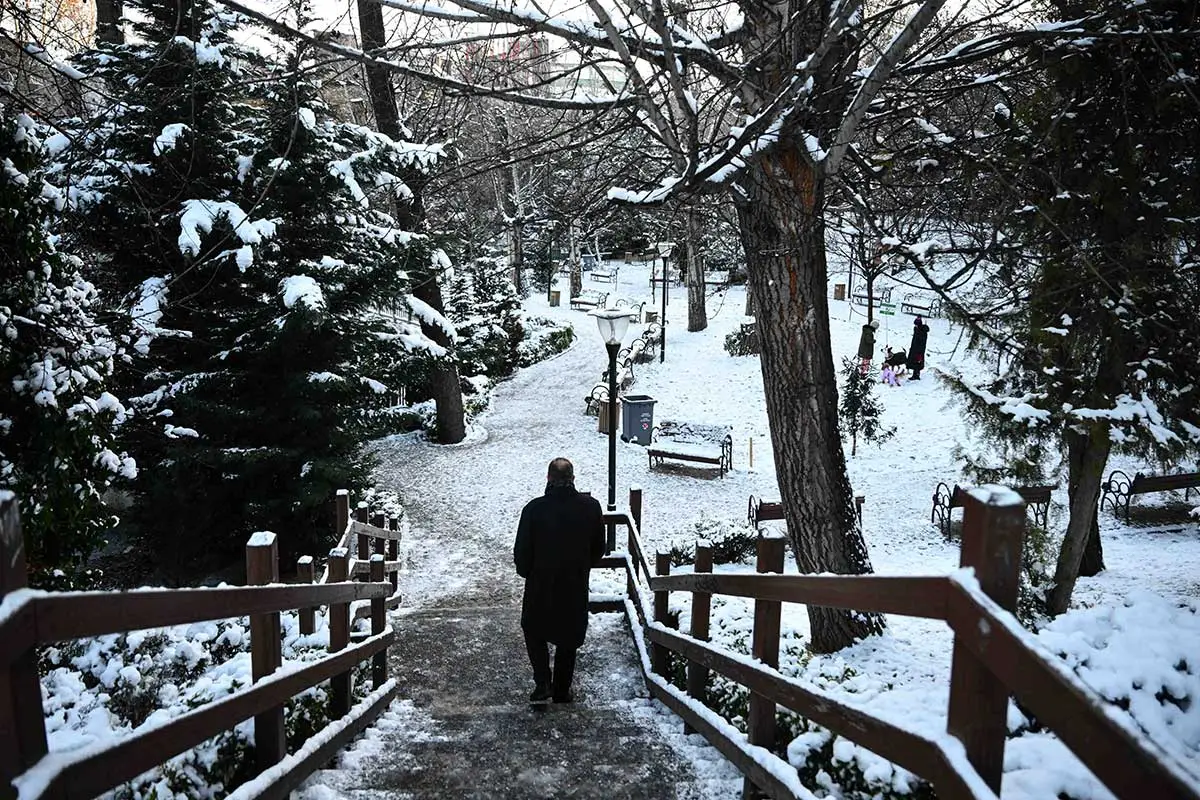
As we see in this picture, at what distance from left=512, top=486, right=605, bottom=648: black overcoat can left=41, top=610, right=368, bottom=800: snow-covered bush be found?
130cm

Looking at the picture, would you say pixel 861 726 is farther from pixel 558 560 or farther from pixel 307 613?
pixel 307 613

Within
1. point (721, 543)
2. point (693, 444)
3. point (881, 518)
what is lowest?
point (881, 518)

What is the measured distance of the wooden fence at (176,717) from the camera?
1618 mm

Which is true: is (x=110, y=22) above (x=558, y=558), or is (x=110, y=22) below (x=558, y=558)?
above

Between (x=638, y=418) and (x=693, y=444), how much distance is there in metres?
1.43

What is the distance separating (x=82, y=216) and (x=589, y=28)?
759 centimetres

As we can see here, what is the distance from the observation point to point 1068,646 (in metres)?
2.97

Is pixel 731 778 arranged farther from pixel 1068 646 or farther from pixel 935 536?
pixel 935 536

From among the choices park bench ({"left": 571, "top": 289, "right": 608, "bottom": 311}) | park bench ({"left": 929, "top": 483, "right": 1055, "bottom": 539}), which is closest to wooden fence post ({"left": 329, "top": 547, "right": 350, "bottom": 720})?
park bench ({"left": 929, "top": 483, "right": 1055, "bottom": 539})

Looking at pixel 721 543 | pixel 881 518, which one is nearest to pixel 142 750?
pixel 721 543

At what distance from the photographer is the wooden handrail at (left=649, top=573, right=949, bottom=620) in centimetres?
202

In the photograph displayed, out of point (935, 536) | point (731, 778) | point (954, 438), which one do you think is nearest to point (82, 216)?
point (731, 778)

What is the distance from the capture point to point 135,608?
1.97 metres

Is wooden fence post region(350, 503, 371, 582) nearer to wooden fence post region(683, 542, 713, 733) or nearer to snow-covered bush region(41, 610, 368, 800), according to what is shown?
snow-covered bush region(41, 610, 368, 800)
